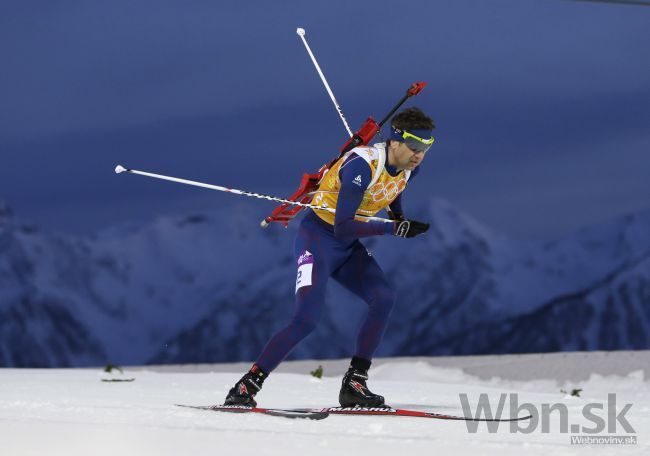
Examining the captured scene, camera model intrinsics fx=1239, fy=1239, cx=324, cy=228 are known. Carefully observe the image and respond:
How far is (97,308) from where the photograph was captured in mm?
169000

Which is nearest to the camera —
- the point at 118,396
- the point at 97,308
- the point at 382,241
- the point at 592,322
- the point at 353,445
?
the point at 353,445

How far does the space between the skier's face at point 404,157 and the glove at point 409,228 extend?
478 millimetres

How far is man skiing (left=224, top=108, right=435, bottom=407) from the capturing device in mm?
6754

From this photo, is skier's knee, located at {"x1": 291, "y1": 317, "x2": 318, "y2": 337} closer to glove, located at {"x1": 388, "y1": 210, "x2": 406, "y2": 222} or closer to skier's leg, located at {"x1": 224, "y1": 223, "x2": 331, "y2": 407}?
skier's leg, located at {"x1": 224, "y1": 223, "x2": 331, "y2": 407}

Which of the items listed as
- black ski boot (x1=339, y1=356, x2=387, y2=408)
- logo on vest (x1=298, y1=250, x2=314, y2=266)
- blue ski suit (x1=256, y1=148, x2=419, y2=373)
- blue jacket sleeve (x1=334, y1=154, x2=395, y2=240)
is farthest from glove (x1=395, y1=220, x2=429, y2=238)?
black ski boot (x1=339, y1=356, x2=387, y2=408)

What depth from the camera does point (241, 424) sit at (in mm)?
6195

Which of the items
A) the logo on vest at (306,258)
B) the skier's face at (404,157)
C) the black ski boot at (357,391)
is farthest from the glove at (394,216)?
the black ski boot at (357,391)

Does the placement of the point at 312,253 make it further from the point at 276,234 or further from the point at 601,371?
the point at 276,234

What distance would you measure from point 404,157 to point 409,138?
0.11 m

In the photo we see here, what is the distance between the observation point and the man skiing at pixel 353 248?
675 centimetres

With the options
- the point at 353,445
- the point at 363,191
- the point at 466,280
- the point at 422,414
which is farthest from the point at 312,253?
the point at 466,280

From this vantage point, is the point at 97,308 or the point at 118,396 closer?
the point at 118,396

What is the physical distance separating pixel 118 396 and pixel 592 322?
144m

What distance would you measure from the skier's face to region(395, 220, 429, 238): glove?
1.57 ft
